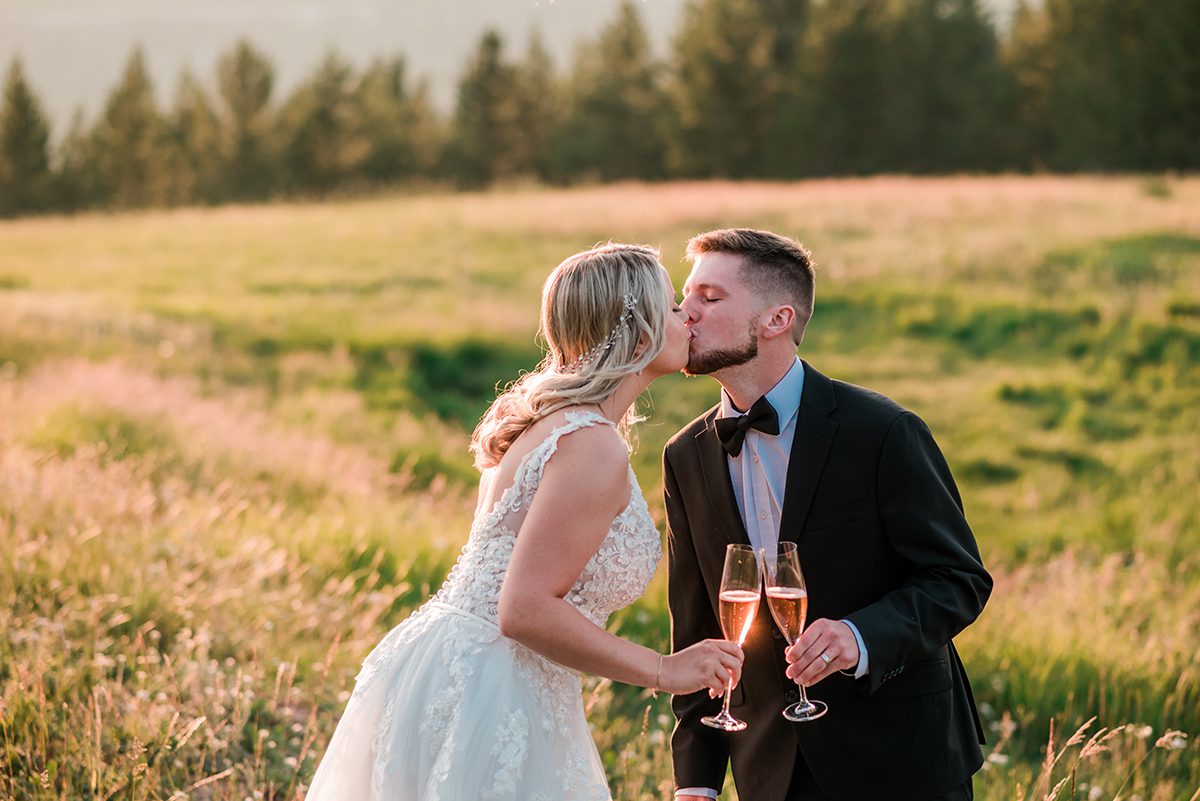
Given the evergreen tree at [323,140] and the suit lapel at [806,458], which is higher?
the evergreen tree at [323,140]

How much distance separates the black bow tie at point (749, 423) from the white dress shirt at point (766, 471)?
0.14ft

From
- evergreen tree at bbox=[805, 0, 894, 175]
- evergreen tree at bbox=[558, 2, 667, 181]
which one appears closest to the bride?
evergreen tree at bbox=[805, 0, 894, 175]

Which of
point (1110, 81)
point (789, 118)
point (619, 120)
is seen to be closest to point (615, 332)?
point (789, 118)

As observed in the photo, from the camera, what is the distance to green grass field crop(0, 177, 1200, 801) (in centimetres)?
584

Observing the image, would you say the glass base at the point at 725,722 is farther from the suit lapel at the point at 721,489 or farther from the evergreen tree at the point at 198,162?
the evergreen tree at the point at 198,162

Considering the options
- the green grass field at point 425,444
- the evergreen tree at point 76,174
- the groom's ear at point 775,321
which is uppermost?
the evergreen tree at point 76,174

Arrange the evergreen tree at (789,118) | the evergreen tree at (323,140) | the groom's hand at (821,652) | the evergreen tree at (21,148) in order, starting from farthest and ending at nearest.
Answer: the evergreen tree at (323,140), the evergreen tree at (21,148), the evergreen tree at (789,118), the groom's hand at (821,652)

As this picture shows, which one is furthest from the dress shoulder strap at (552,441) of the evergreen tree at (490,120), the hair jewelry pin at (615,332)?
the evergreen tree at (490,120)

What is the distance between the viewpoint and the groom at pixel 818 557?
3.58 m

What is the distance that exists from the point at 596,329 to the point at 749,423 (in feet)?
1.97

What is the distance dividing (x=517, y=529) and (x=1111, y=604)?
7.13m

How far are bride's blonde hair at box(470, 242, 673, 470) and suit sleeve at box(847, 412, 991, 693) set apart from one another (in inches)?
33.2

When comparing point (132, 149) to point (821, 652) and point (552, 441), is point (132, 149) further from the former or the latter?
point (821, 652)

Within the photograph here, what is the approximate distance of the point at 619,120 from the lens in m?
60.9
